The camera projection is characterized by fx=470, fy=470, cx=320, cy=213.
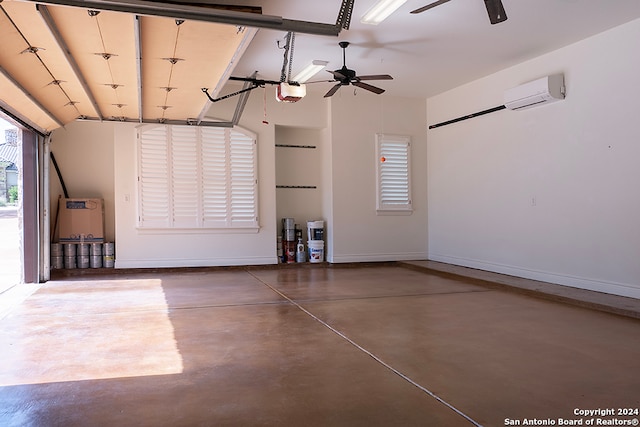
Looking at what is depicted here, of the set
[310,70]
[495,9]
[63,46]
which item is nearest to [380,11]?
[495,9]

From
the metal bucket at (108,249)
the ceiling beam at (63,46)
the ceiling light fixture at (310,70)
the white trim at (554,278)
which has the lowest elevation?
the white trim at (554,278)

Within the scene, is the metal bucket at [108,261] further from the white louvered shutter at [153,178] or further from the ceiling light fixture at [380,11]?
the ceiling light fixture at [380,11]

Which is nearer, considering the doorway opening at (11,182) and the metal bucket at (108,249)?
the doorway opening at (11,182)

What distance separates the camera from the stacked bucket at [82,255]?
7961 millimetres

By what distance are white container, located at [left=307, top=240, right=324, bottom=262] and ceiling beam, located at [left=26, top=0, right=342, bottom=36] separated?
543cm

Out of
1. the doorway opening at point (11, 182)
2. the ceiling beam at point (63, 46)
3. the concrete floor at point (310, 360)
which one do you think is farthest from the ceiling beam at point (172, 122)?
the concrete floor at point (310, 360)

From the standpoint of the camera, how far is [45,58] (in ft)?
14.9

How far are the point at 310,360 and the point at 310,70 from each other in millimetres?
5094

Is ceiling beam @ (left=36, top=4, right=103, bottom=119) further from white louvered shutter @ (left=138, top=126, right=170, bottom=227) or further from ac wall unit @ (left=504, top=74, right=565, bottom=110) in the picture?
ac wall unit @ (left=504, top=74, right=565, bottom=110)

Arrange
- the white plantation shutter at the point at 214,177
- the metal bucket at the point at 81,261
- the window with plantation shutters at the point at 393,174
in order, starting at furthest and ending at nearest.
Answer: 1. the window with plantation shutters at the point at 393,174
2. the white plantation shutter at the point at 214,177
3. the metal bucket at the point at 81,261

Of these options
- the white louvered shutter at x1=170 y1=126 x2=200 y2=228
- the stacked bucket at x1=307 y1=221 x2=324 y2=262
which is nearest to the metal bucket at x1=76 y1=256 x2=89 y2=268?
the white louvered shutter at x1=170 y1=126 x2=200 y2=228

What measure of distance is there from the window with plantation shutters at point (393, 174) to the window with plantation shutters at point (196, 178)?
250 centimetres

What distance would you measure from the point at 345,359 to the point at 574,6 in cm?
472

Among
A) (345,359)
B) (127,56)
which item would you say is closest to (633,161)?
(345,359)
